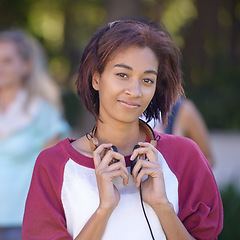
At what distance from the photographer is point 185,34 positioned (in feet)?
60.7

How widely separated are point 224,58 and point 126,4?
26.8 ft

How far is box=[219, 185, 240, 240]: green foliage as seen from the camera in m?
5.44

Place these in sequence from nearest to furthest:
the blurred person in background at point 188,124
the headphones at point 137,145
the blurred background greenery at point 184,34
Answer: the headphones at point 137,145, the blurred person in background at point 188,124, the blurred background greenery at point 184,34

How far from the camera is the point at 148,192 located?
207 centimetres

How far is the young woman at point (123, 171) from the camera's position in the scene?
204 cm

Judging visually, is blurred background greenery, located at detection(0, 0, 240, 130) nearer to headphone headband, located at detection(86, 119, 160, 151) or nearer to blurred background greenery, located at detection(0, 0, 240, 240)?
blurred background greenery, located at detection(0, 0, 240, 240)

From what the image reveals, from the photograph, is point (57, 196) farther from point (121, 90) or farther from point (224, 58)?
point (224, 58)

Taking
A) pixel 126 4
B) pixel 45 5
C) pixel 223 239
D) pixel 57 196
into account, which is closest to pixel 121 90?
pixel 57 196

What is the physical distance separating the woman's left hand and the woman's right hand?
5 cm

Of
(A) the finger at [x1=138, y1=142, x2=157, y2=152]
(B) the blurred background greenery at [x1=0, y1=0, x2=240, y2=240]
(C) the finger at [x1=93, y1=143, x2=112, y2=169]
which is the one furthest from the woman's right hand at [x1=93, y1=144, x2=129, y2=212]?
(B) the blurred background greenery at [x1=0, y1=0, x2=240, y2=240]

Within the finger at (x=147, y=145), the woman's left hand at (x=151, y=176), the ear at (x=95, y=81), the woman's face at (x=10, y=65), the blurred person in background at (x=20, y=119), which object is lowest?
the blurred person in background at (x=20, y=119)

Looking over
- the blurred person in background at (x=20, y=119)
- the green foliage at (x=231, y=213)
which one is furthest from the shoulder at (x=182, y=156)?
the green foliage at (x=231, y=213)

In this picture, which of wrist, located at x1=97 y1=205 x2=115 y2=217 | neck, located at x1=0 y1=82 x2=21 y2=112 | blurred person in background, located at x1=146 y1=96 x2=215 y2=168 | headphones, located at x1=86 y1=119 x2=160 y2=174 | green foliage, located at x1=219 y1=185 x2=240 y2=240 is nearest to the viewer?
wrist, located at x1=97 y1=205 x2=115 y2=217

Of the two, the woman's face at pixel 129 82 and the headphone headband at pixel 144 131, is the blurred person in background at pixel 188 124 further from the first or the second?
the woman's face at pixel 129 82
